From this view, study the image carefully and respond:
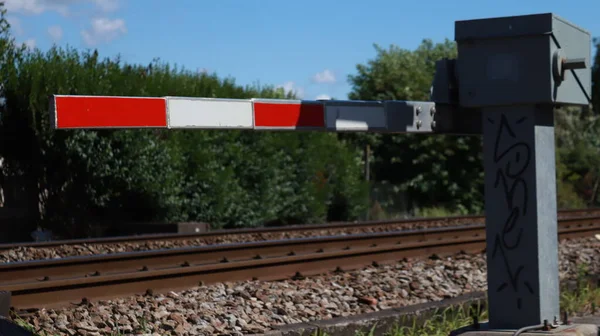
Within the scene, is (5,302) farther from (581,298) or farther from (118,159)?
(118,159)

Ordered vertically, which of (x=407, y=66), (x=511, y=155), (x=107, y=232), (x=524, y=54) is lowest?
(x=107, y=232)

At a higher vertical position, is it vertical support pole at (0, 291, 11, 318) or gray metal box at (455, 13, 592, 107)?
gray metal box at (455, 13, 592, 107)

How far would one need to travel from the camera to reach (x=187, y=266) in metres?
9.28

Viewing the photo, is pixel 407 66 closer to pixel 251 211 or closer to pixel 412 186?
pixel 412 186

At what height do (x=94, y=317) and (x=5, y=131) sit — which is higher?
(x=5, y=131)

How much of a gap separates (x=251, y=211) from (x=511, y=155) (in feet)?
56.0

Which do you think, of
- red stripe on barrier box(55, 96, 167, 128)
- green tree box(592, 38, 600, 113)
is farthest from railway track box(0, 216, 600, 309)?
green tree box(592, 38, 600, 113)

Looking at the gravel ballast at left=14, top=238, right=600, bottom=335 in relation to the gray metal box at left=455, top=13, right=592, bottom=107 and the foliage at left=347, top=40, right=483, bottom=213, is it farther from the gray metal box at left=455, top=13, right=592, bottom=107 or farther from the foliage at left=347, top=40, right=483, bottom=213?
the foliage at left=347, top=40, right=483, bottom=213

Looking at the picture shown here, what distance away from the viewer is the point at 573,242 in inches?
558

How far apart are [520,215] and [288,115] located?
4.86ft

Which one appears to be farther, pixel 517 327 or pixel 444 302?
pixel 444 302

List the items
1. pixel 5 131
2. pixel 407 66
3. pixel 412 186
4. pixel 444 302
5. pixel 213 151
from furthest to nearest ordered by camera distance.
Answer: pixel 407 66 → pixel 412 186 → pixel 213 151 → pixel 5 131 → pixel 444 302

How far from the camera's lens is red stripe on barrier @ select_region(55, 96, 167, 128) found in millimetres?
4559

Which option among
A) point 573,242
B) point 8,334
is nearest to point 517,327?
point 8,334
